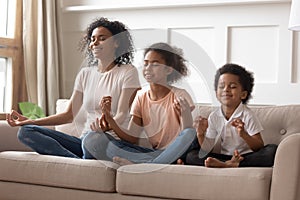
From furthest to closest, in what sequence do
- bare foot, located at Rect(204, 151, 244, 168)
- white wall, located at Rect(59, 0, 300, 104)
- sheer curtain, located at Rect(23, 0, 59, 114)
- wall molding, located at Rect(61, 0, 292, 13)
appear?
sheer curtain, located at Rect(23, 0, 59, 114), wall molding, located at Rect(61, 0, 292, 13), white wall, located at Rect(59, 0, 300, 104), bare foot, located at Rect(204, 151, 244, 168)

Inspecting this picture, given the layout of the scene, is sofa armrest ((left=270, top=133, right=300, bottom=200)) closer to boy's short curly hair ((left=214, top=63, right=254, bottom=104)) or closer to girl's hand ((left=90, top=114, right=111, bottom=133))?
boy's short curly hair ((left=214, top=63, right=254, bottom=104))

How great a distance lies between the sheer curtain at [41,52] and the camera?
4.25m

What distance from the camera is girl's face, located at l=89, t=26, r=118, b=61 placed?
3.17 meters

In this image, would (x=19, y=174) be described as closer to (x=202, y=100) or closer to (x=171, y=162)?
(x=171, y=162)

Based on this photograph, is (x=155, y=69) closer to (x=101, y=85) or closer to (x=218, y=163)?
(x=101, y=85)

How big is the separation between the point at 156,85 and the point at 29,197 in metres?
0.84

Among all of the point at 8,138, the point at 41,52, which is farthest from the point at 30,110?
the point at 8,138

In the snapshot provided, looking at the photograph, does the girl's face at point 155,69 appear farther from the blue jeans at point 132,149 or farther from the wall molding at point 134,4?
the wall molding at point 134,4

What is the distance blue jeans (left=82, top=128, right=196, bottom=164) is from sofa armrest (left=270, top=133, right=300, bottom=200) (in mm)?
526

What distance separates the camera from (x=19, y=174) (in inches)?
123

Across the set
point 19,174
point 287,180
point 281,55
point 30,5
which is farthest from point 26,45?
point 287,180

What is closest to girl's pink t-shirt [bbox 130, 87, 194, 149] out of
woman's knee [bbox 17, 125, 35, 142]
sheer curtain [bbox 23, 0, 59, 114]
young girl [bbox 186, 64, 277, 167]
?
young girl [bbox 186, 64, 277, 167]

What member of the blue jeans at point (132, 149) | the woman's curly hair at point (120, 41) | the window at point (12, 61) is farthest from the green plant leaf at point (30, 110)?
the blue jeans at point (132, 149)

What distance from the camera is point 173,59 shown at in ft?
9.87
